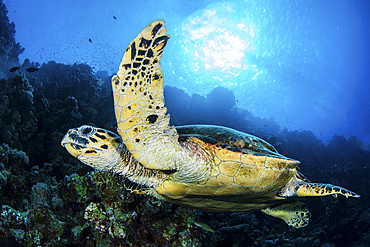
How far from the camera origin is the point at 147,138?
1.82 meters

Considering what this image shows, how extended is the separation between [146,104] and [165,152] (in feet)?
1.93

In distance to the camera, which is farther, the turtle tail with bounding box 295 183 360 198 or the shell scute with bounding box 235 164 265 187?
the turtle tail with bounding box 295 183 360 198

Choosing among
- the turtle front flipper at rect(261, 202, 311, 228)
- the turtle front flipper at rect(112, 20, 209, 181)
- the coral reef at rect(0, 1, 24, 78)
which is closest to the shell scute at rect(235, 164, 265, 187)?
the turtle front flipper at rect(112, 20, 209, 181)

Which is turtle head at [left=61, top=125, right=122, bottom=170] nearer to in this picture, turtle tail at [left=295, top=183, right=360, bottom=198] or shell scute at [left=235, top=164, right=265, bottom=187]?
shell scute at [left=235, top=164, right=265, bottom=187]

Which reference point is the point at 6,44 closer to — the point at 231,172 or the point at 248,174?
the point at 231,172

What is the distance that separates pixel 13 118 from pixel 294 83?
152 ft

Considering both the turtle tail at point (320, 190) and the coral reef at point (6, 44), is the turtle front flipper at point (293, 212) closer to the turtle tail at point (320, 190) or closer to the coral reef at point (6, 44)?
the turtle tail at point (320, 190)

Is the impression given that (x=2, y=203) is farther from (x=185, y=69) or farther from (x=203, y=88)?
(x=203, y=88)

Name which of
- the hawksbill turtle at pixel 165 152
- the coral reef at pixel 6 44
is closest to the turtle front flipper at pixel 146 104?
the hawksbill turtle at pixel 165 152

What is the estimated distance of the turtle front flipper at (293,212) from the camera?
3896 mm

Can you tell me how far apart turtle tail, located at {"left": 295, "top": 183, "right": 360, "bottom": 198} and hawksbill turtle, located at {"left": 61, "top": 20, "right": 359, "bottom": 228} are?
14 mm

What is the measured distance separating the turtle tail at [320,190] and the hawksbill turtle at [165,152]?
0.01m

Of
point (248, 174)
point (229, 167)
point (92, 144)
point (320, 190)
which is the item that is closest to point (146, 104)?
point (92, 144)

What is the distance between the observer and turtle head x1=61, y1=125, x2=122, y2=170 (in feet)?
6.84
